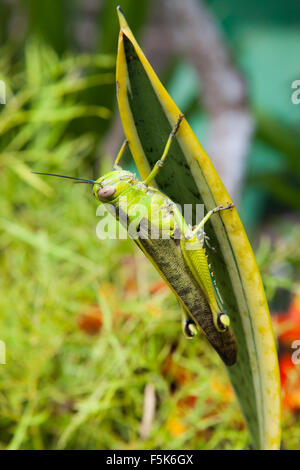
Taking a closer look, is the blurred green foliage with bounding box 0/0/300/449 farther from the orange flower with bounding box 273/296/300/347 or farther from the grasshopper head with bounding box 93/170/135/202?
the grasshopper head with bounding box 93/170/135/202

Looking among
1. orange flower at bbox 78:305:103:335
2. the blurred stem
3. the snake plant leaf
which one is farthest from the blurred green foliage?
the blurred stem

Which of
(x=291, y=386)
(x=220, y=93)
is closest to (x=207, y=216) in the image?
(x=291, y=386)

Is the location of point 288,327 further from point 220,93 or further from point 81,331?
point 220,93

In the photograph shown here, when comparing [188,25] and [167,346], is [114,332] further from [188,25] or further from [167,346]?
[188,25]

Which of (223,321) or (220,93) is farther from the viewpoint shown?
(220,93)

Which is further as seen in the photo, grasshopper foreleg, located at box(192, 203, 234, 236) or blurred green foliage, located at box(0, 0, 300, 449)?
blurred green foliage, located at box(0, 0, 300, 449)

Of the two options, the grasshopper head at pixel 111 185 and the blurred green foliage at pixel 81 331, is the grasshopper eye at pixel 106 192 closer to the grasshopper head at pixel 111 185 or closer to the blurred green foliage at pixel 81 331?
the grasshopper head at pixel 111 185

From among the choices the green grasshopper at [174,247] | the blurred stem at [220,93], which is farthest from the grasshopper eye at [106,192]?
the blurred stem at [220,93]
